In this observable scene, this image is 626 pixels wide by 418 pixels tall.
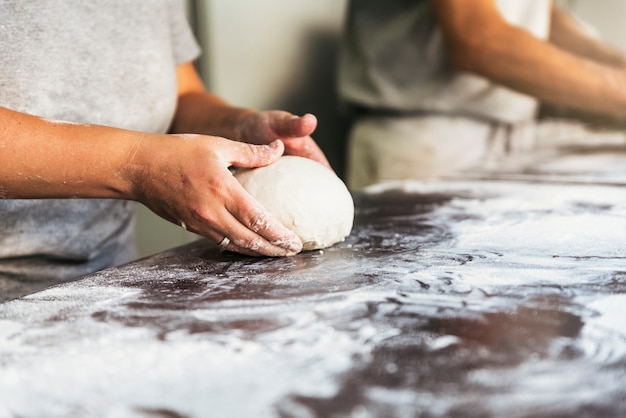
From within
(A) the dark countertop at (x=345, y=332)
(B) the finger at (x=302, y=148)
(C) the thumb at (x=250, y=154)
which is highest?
(C) the thumb at (x=250, y=154)

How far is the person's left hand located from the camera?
1.19 meters

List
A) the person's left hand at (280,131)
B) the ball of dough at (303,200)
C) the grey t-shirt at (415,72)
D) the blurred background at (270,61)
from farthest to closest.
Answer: the blurred background at (270,61)
the grey t-shirt at (415,72)
the person's left hand at (280,131)
the ball of dough at (303,200)

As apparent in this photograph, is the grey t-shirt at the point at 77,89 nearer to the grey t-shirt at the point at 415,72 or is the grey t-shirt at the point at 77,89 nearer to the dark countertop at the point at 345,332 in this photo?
the dark countertop at the point at 345,332

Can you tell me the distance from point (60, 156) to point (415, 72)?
158 centimetres

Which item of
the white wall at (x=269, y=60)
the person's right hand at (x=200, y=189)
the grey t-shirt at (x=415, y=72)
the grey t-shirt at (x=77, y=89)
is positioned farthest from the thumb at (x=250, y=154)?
the white wall at (x=269, y=60)

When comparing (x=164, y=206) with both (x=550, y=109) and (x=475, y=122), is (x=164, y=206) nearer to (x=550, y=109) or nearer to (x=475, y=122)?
(x=475, y=122)

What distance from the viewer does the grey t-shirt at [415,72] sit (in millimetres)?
2197

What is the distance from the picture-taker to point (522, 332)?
2.20 feet

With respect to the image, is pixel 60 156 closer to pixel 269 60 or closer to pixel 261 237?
pixel 261 237

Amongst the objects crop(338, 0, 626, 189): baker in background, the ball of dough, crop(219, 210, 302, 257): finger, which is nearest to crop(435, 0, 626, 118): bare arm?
crop(338, 0, 626, 189): baker in background

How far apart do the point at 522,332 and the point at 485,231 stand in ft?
1.58

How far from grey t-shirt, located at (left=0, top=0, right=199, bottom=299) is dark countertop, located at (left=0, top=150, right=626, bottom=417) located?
0.87ft

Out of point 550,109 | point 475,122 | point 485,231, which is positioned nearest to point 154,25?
point 485,231

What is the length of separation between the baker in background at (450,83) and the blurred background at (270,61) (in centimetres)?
35
